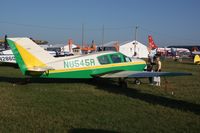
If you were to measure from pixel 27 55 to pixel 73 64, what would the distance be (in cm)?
218

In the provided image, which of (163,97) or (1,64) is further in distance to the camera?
(1,64)

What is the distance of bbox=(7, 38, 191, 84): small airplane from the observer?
1177cm

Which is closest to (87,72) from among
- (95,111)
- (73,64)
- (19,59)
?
(73,64)

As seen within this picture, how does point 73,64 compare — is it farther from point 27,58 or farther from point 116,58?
point 116,58

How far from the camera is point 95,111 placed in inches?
305

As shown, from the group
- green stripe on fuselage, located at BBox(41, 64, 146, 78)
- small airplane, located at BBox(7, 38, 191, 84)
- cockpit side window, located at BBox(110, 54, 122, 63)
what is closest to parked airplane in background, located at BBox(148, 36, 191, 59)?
green stripe on fuselage, located at BBox(41, 64, 146, 78)

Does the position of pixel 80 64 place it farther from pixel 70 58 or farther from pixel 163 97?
pixel 163 97

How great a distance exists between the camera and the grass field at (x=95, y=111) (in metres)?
6.20

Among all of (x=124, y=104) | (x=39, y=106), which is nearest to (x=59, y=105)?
(x=39, y=106)

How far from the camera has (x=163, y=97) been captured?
10203 millimetres

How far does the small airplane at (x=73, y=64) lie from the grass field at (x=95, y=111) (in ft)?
3.65

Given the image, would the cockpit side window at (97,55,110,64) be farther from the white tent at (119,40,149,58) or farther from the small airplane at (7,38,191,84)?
the white tent at (119,40,149,58)

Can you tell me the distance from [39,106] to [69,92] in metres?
2.81

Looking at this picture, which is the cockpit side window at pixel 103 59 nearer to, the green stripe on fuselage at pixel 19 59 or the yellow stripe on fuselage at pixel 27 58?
the yellow stripe on fuselage at pixel 27 58
